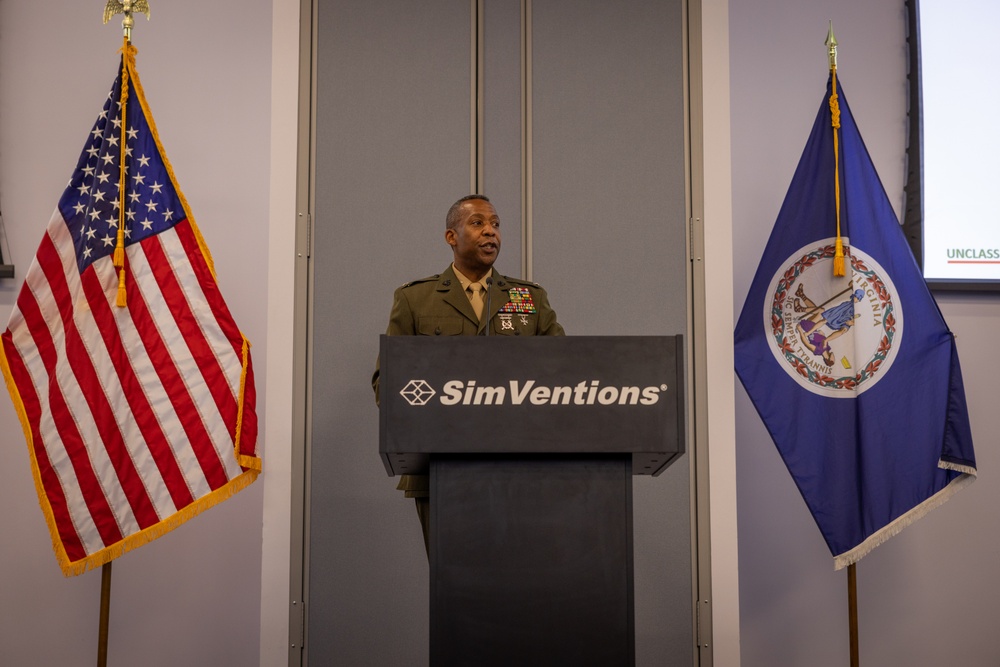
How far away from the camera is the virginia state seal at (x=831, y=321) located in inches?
135

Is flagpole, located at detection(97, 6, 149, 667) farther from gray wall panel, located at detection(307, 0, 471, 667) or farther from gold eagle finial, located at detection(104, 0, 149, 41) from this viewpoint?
gray wall panel, located at detection(307, 0, 471, 667)

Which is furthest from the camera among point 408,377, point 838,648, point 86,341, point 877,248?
point 838,648

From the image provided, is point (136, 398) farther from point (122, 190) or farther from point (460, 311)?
point (460, 311)

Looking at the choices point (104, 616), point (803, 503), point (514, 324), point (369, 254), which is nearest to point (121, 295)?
point (369, 254)

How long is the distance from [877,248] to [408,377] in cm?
223

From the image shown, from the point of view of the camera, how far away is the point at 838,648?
3713 millimetres

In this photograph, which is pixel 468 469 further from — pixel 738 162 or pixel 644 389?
pixel 738 162

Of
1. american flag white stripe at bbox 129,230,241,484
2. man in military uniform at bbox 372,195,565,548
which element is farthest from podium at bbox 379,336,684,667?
american flag white stripe at bbox 129,230,241,484

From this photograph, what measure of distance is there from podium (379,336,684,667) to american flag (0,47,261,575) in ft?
4.70

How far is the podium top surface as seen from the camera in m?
1.91

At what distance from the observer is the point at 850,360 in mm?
3436

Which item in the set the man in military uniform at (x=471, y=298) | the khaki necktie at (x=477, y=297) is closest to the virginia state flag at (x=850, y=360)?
the man in military uniform at (x=471, y=298)

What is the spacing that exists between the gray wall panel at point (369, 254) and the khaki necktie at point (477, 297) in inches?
25.5

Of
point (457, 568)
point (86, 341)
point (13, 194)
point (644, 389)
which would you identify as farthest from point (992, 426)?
point (13, 194)
